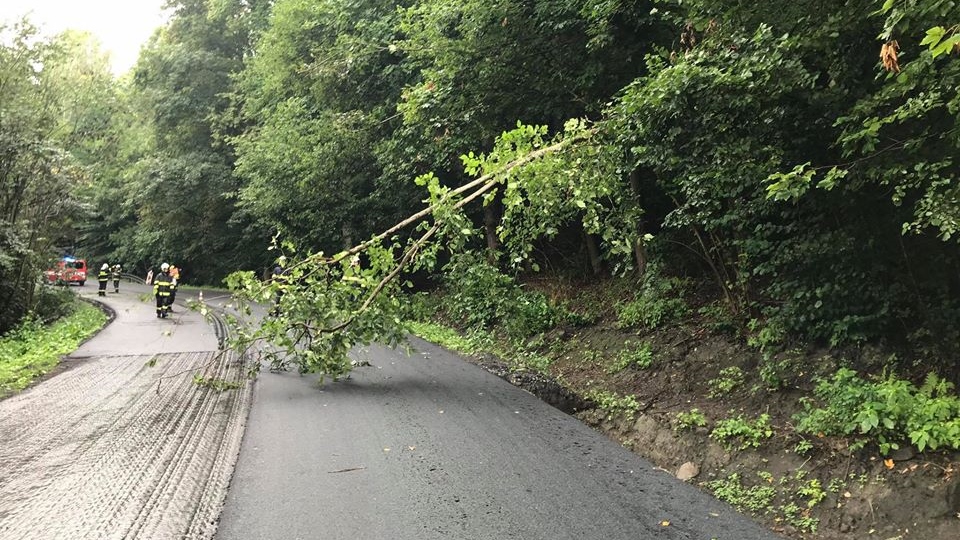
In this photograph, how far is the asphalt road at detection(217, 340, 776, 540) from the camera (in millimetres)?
4336

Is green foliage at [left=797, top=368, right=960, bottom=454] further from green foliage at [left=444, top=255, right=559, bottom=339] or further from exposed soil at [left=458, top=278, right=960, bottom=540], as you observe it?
green foliage at [left=444, top=255, right=559, bottom=339]

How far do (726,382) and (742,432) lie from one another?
143 cm

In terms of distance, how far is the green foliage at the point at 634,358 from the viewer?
877 cm

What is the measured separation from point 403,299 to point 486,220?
25.0ft

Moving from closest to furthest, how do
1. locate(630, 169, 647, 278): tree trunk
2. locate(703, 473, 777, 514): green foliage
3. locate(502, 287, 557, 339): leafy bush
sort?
1. locate(703, 473, 777, 514): green foliage
2. locate(630, 169, 647, 278): tree trunk
3. locate(502, 287, 557, 339): leafy bush

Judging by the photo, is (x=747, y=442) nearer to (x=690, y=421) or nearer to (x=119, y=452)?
(x=690, y=421)

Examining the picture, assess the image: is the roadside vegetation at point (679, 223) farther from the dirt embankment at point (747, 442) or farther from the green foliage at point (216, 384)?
the green foliage at point (216, 384)

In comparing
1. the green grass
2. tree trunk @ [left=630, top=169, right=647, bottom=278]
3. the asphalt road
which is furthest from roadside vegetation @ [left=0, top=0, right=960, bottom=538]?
the green grass

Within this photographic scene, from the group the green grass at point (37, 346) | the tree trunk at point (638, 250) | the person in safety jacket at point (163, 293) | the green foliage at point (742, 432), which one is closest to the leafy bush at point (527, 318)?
the tree trunk at point (638, 250)

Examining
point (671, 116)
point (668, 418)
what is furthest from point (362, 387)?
point (671, 116)

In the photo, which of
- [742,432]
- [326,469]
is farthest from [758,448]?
[326,469]

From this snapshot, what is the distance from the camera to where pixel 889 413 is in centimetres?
489

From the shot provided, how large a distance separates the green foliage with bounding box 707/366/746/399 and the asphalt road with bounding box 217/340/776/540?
1692 millimetres

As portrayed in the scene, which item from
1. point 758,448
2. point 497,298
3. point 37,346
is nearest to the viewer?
point 758,448
